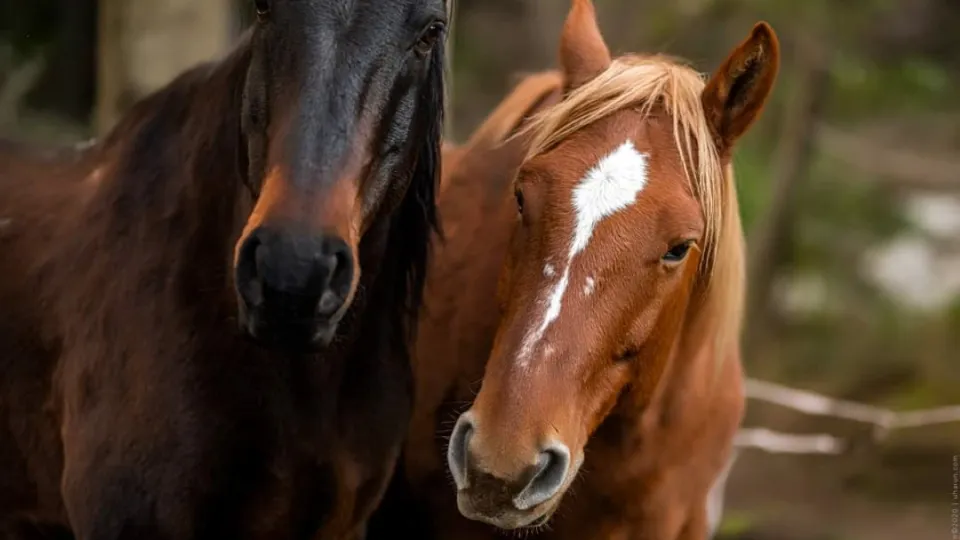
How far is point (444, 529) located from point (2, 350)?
1214 mm

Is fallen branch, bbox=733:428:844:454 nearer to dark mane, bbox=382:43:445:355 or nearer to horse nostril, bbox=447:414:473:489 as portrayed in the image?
dark mane, bbox=382:43:445:355

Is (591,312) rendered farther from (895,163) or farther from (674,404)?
(895,163)

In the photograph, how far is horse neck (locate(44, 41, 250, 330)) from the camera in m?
2.92

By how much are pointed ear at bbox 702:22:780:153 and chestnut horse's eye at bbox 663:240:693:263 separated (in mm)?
344

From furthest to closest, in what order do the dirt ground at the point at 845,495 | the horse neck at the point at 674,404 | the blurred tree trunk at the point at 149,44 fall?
the dirt ground at the point at 845,495 → the blurred tree trunk at the point at 149,44 → the horse neck at the point at 674,404

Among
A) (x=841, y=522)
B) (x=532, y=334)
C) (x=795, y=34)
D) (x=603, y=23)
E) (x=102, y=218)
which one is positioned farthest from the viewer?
(x=603, y=23)

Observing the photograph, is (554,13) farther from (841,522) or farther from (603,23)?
(841,522)

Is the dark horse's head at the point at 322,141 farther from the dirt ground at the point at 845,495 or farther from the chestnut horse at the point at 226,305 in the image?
the dirt ground at the point at 845,495

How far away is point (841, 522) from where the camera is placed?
7254mm

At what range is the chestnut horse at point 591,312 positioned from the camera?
274cm

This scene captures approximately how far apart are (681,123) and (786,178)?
211 inches

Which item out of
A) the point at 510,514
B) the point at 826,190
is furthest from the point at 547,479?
the point at 826,190

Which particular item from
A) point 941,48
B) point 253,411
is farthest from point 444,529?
point 941,48

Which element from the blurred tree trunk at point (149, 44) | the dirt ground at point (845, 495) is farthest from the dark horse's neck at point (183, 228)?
the dirt ground at point (845, 495)
